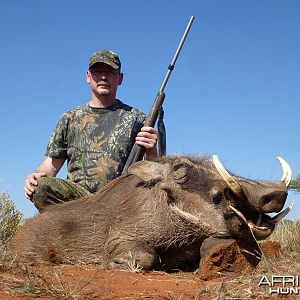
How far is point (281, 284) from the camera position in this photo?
137 inches

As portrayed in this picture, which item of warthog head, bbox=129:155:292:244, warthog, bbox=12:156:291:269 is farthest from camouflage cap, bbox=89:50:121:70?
warthog head, bbox=129:155:292:244

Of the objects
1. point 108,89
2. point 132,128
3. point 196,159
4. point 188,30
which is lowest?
point 196,159

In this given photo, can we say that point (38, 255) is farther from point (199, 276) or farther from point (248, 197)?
point (248, 197)

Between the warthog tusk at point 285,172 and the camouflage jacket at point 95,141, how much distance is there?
248cm

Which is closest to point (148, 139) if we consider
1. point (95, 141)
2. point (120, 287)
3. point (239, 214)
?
point (95, 141)

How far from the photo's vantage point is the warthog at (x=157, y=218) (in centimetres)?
438

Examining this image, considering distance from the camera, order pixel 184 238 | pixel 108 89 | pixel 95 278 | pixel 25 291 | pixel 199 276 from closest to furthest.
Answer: pixel 25 291 < pixel 95 278 < pixel 199 276 < pixel 184 238 < pixel 108 89

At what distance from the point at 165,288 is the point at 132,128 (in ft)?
11.1

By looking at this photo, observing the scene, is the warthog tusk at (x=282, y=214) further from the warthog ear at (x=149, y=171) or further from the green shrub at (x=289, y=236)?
the green shrub at (x=289, y=236)

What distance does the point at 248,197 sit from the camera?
431cm

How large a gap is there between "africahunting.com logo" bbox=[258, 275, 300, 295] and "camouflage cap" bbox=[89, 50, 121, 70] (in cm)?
409

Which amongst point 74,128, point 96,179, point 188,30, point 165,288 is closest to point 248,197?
point 165,288

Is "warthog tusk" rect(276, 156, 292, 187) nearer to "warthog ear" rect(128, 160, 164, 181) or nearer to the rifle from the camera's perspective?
"warthog ear" rect(128, 160, 164, 181)

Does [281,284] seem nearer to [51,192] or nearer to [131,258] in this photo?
[131,258]
